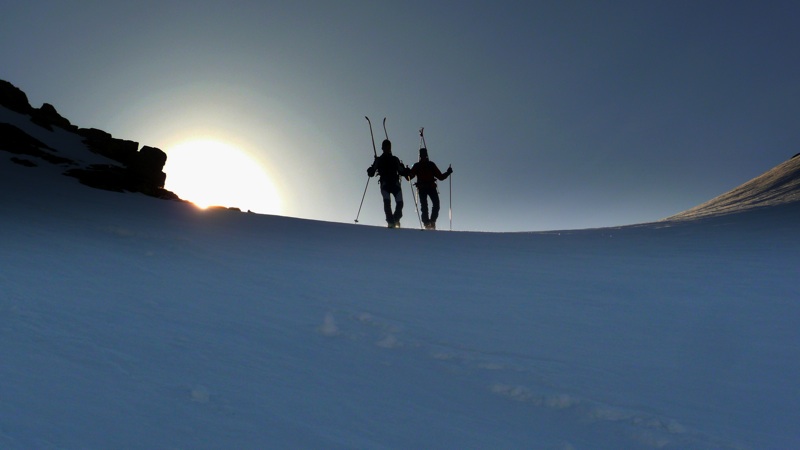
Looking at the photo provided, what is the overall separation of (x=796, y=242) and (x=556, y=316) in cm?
508

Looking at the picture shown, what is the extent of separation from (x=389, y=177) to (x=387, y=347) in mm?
9297

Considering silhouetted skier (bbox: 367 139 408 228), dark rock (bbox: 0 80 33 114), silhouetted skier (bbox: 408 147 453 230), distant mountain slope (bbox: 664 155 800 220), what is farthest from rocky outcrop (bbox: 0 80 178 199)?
distant mountain slope (bbox: 664 155 800 220)

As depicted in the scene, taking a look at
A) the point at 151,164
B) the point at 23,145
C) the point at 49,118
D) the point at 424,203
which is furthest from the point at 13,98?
the point at 424,203

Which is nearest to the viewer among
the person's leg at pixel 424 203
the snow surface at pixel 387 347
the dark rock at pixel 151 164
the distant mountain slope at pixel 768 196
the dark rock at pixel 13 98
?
the snow surface at pixel 387 347

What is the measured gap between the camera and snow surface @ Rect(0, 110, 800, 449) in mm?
2436

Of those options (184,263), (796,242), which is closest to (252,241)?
(184,263)

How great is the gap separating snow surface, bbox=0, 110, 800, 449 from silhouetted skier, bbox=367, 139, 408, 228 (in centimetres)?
585

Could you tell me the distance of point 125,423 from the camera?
228 cm

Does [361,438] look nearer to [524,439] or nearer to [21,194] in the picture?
[524,439]

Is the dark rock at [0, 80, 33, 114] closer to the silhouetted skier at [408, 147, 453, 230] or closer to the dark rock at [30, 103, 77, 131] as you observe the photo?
the dark rock at [30, 103, 77, 131]

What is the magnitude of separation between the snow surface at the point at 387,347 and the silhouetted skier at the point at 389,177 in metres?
5.85

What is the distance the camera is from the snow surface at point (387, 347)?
244cm

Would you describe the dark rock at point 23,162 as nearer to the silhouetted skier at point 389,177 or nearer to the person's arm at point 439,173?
the silhouetted skier at point 389,177

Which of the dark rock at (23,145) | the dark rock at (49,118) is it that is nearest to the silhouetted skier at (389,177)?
the dark rock at (23,145)
